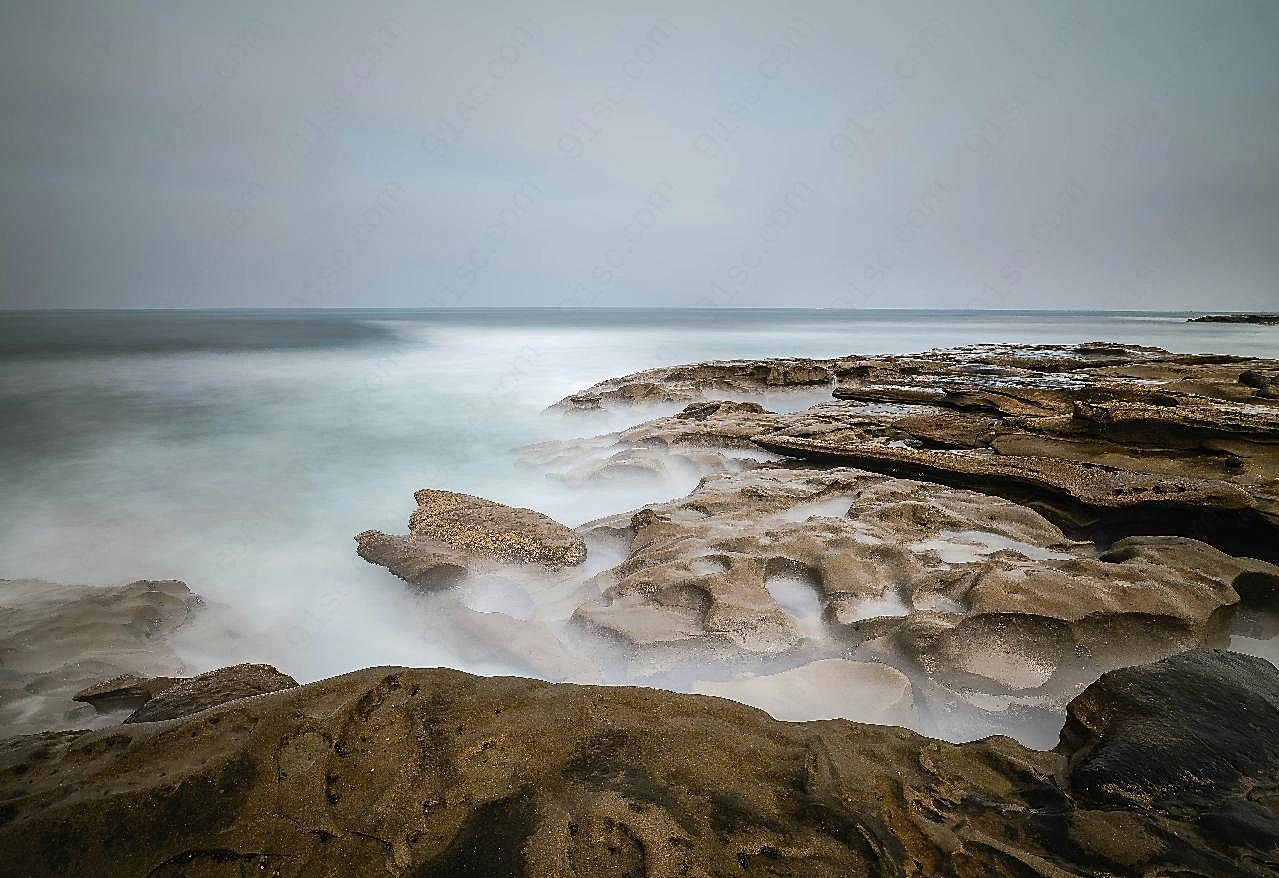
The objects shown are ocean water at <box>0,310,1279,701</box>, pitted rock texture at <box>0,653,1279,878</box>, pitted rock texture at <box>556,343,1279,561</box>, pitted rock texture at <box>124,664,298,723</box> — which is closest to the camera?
pitted rock texture at <box>0,653,1279,878</box>

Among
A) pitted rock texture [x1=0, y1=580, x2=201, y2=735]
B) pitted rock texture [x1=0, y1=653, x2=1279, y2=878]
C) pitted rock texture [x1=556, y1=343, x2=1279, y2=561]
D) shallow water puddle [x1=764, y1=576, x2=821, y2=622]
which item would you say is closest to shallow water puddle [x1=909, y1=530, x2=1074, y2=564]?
shallow water puddle [x1=764, y1=576, x2=821, y2=622]

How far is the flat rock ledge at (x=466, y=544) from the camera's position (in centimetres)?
539

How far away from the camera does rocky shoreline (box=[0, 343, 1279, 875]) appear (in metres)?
1.64

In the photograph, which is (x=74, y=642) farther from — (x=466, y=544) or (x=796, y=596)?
(x=796, y=596)

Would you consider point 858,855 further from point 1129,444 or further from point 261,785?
point 1129,444

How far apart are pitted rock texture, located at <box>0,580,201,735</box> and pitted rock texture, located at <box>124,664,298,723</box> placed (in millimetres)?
744

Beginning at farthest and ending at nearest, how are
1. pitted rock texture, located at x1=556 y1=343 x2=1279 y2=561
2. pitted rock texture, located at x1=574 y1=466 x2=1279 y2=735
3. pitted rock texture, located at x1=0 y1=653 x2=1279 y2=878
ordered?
pitted rock texture, located at x1=556 y1=343 x2=1279 y2=561 → pitted rock texture, located at x1=574 y1=466 x2=1279 y2=735 → pitted rock texture, located at x1=0 y1=653 x2=1279 y2=878

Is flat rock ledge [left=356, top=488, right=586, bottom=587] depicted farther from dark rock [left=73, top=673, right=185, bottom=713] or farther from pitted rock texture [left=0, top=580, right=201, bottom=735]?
dark rock [left=73, top=673, right=185, bottom=713]

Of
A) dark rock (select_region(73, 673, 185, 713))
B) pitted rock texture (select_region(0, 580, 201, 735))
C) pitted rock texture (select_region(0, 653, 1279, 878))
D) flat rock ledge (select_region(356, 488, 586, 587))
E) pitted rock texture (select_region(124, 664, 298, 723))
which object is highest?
pitted rock texture (select_region(0, 653, 1279, 878))

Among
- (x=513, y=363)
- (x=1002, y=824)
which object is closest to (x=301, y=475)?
(x=1002, y=824)

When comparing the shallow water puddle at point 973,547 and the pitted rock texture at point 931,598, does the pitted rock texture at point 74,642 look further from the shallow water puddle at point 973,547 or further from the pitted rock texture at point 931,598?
the shallow water puddle at point 973,547

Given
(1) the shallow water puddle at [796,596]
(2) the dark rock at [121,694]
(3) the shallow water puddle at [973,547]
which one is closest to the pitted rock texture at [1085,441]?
(3) the shallow water puddle at [973,547]

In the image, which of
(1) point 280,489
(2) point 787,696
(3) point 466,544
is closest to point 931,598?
(2) point 787,696

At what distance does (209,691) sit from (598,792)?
8.14ft
